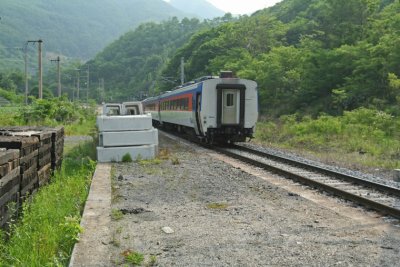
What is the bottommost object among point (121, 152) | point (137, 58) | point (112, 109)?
point (121, 152)

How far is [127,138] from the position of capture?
44.8 feet

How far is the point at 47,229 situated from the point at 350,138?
16.7 m

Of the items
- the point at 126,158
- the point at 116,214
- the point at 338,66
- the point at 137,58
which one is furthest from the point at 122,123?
the point at 137,58

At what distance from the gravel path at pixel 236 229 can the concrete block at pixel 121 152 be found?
144 inches

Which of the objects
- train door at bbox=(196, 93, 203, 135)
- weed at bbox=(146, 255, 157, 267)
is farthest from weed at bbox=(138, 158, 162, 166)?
weed at bbox=(146, 255, 157, 267)

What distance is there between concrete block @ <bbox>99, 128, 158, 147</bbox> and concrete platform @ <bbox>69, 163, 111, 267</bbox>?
439 cm

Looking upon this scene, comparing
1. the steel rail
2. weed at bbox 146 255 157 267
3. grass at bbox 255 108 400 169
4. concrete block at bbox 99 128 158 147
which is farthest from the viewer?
grass at bbox 255 108 400 169

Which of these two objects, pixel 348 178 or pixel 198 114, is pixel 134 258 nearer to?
pixel 348 178

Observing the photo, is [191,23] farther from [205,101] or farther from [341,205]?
[341,205]

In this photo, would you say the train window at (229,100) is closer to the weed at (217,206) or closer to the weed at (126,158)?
the weed at (126,158)

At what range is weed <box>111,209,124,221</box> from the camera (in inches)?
260

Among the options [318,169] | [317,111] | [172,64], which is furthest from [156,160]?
[172,64]

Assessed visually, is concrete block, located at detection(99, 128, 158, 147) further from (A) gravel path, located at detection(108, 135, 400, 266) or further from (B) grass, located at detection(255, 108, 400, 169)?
(B) grass, located at detection(255, 108, 400, 169)

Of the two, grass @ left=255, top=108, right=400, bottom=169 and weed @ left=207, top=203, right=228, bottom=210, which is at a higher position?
grass @ left=255, top=108, right=400, bottom=169
